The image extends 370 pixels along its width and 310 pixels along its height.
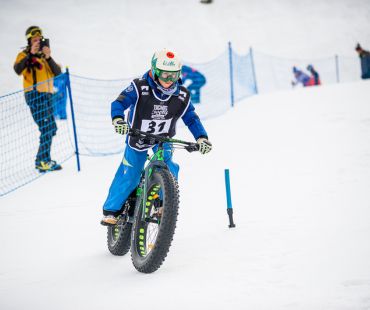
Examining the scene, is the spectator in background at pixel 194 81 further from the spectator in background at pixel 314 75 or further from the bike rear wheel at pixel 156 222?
the bike rear wheel at pixel 156 222

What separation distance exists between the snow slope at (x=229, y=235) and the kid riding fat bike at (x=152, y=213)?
215mm

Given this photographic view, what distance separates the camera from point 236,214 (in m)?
6.62

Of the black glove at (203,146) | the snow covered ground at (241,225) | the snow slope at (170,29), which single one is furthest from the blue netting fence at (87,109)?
the black glove at (203,146)

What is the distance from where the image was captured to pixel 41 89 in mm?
9781

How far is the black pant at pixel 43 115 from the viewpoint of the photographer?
9.74 m

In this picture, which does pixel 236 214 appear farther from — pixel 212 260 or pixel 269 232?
pixel 212 260

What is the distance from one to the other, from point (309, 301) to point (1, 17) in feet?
83.8

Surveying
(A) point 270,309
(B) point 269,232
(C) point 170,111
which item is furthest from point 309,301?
(C) point 170,111

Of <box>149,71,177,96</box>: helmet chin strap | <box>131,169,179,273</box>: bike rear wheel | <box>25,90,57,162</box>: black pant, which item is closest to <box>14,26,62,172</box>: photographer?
<box>25,90,57,162</box>: black pant

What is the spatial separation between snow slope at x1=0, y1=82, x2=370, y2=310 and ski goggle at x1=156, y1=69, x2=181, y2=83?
1.78 m

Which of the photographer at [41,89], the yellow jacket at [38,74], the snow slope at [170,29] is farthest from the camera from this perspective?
the snow slope at [170,29]

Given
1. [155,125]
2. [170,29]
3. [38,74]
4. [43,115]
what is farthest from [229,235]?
[170,29]

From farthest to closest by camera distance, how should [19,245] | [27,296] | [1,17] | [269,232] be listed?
1. [1,17]
2. [19,245]
3. [269,232]
4. [27,296]

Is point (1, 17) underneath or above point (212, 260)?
above
